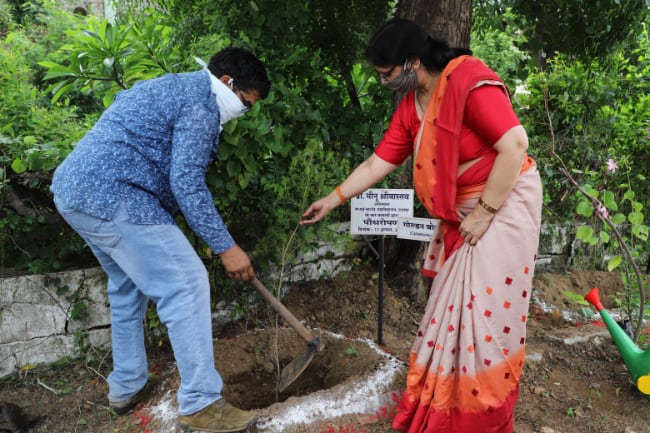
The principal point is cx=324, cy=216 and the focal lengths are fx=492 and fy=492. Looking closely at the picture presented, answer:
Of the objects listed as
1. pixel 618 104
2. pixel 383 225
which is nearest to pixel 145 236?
pixel 383 225

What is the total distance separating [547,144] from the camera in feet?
14.6

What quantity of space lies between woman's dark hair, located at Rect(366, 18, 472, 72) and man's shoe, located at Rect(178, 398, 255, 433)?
1740 millimetres

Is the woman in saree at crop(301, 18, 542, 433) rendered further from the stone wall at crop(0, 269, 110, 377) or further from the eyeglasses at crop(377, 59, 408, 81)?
the stone wall at crop(0, 269, 110, 377)

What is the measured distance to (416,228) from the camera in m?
2.99

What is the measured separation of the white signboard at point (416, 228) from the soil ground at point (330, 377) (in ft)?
2.48

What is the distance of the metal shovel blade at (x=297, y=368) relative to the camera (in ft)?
9.02

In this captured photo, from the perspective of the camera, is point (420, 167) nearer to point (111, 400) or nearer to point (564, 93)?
point (111, 400)

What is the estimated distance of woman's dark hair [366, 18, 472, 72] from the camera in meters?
2.12

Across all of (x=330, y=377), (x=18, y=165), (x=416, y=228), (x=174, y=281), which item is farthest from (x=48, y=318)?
(x=416, y=228)

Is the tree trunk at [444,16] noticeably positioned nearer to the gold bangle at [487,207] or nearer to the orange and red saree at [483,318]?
the orange and red saree at [483,318]

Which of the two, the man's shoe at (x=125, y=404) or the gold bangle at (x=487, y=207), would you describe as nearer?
the gold bangle at (x=487, y=207)

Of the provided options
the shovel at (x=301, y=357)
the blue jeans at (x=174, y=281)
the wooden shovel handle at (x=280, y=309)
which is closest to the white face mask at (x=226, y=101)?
the blue jeans at (x=174, y=281)

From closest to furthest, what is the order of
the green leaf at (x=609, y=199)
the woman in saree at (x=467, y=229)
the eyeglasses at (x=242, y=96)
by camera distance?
1. the woman in saree at (x=467, y=229)
2. the eyeglasses at (x=242, y=96)
3. the green leaf at (x=609, y=199)

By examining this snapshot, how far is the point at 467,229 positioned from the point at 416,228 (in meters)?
0.80
